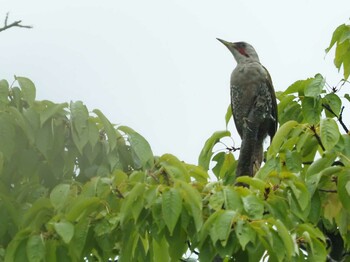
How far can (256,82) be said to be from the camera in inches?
284

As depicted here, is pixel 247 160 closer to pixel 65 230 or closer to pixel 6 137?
pixel 6 137

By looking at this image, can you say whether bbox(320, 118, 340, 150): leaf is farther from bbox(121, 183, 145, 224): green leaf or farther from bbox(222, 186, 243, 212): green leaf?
bbox(121, 183, 145, 224): green leaf

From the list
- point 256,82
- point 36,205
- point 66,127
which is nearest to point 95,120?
point 66,127

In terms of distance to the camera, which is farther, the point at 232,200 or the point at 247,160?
the point at 247,160

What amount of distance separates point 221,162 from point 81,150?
5.64 feet

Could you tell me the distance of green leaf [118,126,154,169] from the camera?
397cm

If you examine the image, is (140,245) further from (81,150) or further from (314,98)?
(314,98)

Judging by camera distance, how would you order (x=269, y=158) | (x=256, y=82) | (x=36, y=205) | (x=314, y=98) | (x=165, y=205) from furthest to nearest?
(x=256, y=82) < (x=314, y=98) < (x=269, y=158) < (x=36, y=205) < (x=165, y=205)

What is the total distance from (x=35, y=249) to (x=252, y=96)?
3848 millimetres

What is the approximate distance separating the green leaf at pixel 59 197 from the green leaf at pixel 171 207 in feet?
1.31

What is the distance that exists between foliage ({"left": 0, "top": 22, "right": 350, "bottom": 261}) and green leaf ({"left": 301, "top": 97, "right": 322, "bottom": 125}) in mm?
358

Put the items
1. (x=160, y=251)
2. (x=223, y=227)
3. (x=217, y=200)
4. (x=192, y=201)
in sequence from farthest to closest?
(x=160, y=251) < (x=217, y=200) < (x=192, y=201) < (x=223, y=227)

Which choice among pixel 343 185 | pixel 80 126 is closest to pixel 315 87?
pixel 343 185

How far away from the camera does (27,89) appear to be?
409cm
